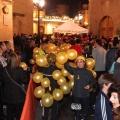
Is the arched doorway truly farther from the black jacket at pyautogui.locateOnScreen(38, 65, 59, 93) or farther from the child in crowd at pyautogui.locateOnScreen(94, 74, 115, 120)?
the child in crowd at pyautogui.locateOnScreen(94, 74, 115, 120)

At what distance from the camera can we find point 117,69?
568cm

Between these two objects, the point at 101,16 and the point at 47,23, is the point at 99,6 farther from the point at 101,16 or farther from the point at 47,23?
the point at 47,23

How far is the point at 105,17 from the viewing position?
86.5ft

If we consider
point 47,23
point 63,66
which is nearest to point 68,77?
point 63,66

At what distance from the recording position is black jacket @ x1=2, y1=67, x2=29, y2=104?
5.57 metres

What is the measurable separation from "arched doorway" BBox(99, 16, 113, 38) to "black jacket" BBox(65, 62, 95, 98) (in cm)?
2017

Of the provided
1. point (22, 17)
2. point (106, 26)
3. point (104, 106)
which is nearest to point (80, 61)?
point (104, 106)

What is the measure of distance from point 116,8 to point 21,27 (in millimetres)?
9224

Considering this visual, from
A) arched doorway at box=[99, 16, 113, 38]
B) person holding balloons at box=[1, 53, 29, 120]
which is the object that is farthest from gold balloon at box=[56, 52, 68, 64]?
arched doorway at box=[99, 16, 113, 38]

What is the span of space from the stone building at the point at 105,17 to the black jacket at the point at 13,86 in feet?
62.0

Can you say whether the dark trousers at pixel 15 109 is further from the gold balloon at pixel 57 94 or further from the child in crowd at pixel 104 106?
the child in crowd at pixel 104 106

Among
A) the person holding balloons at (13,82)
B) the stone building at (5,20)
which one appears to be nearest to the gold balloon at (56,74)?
the person holding balloons at (13,82)

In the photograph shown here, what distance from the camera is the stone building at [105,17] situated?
24.1 metres

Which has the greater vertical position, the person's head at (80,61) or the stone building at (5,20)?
the stone building at (5,20)
